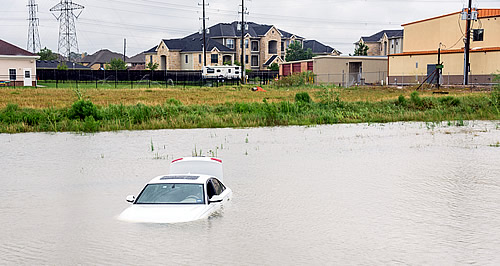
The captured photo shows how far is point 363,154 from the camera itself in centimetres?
2178

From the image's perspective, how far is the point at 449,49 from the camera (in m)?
60.5

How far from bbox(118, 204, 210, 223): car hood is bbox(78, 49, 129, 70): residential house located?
12035 cm

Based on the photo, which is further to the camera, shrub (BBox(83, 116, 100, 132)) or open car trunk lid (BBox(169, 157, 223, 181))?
shrub (BBox(83, 116, 100, 132))

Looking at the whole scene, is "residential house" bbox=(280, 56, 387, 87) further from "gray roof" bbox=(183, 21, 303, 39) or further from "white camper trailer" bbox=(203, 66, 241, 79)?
"gray roof" bbox=(183, 21, 303, 39)

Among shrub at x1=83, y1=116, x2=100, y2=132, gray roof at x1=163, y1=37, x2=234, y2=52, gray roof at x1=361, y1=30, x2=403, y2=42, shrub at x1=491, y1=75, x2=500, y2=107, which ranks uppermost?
gray roof at x1=361, y1=30, x2=403, y2=42

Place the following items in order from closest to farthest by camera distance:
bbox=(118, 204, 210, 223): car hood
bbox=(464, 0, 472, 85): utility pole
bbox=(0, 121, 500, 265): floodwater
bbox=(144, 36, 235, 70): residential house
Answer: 1. bbox=(0, 121, 500, 265): floodwater
2. bbox=(118, 204, 210, 223): car hood
3. bbox=(464, 0, 472, 85): utility pole
4. bbox=(144, 36, 235, 70): residential house

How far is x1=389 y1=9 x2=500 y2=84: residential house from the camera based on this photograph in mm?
55825

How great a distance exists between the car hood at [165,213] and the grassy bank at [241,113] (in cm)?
1807

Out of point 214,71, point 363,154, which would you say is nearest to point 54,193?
point 363,154

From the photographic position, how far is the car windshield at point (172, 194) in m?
12.5

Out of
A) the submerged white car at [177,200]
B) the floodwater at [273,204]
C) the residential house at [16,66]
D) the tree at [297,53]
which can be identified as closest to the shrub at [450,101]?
the floodwater at [273,204]

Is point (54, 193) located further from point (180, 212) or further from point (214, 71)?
point (214, 71)

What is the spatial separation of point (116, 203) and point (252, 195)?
3370mm

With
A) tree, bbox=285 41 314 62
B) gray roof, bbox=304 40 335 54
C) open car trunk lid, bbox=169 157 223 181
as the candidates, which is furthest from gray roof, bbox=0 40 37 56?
gray roof, bbox=304 40 335 54
